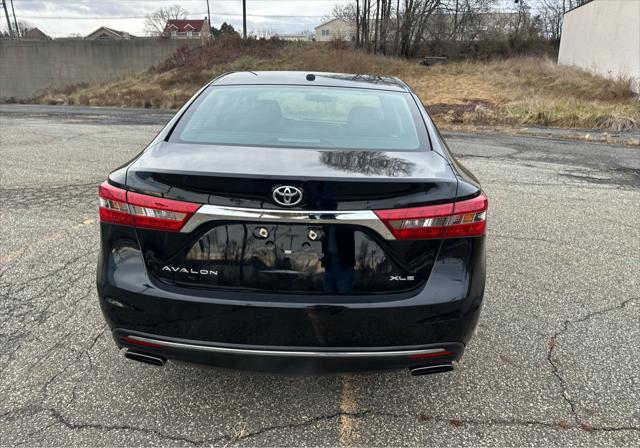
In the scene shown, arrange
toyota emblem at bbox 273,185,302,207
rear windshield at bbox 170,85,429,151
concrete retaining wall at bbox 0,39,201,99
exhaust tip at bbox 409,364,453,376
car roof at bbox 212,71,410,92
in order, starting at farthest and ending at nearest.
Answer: concrete retaining wall at bbox 0,39,201,99
car roof at bbox 212,71,410,92
rear windshield at bbox 170,85,429,151
exhaust tip at bbox 409,364,453,376
toyota emblem at bbox 273,185,302,207

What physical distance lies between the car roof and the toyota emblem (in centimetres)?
143

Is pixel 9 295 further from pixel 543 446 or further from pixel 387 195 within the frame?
pixel 543 446

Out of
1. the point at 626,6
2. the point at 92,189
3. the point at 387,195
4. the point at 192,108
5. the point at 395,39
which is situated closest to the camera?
the point at 387,195

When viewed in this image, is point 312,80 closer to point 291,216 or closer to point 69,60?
point 291,216

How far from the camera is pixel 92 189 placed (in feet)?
19.9

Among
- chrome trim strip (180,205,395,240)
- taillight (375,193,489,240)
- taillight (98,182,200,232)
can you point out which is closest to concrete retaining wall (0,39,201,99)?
taillight (98,182,200,232)

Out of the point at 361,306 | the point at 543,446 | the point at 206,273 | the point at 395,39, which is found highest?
the point at 395,39

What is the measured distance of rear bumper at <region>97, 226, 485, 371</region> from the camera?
184cm

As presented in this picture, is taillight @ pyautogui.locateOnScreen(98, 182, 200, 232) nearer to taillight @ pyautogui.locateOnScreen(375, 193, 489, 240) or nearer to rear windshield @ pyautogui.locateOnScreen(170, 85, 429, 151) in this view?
rear windshield @ pyautogui.locateOnScreen(170, 85, 429, 151)

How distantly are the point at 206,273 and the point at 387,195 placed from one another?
31.8 inches

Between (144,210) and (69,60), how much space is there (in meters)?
44.2

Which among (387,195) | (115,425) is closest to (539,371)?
(387,195)

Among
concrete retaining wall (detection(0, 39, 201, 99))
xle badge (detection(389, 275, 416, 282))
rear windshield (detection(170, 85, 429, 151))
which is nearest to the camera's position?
xle badge (detection(389, 275, 416, 282))

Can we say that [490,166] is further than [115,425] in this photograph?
Yes
